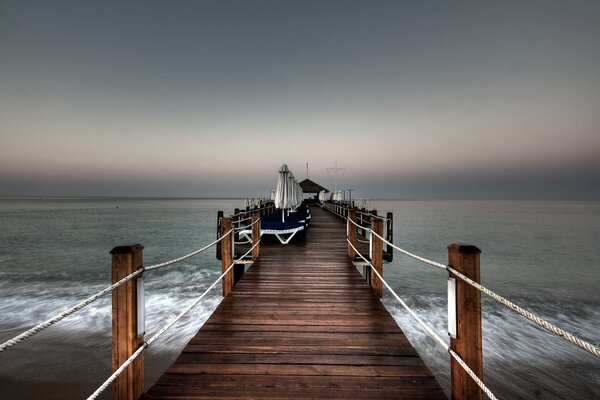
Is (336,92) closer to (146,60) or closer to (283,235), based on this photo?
(146,60)

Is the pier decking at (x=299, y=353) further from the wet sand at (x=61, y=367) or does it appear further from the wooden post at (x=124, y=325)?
the wet sand at (x=61, y=367)

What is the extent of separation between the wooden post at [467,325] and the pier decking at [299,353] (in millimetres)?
242

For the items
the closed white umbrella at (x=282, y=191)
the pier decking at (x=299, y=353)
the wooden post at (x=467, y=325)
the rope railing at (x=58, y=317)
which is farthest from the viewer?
the closed white umbrella at (x=282, y=191)

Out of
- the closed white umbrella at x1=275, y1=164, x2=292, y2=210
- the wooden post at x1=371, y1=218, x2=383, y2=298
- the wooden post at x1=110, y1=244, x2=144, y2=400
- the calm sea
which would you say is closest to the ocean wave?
the calm sea

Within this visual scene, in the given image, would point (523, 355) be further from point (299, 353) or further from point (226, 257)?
point (226, 257)

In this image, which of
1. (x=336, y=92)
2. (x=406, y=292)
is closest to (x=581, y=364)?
(x=406, y=292)

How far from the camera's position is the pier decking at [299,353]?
2014mm

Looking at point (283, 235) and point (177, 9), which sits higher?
point (177, 9)

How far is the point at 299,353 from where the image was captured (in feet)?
8.28

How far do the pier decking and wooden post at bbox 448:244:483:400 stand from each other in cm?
24

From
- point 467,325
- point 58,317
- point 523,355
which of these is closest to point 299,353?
point 467,325

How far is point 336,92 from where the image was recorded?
19766mm

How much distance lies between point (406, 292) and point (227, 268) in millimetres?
9997

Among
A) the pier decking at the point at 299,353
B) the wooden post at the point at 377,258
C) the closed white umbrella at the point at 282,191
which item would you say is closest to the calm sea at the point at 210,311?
the wooden post at the point at 377,258
